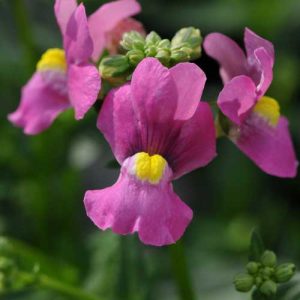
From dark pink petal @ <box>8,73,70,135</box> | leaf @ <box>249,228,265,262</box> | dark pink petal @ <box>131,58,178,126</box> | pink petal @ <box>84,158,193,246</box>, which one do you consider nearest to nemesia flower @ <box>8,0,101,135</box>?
dark pink petal @ <box>8,73,70,135</box>

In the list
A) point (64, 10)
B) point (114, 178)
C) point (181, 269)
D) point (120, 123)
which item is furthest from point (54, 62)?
point (114, 178)

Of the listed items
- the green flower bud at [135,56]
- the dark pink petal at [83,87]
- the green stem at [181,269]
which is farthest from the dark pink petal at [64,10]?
the green stem at [181,269]

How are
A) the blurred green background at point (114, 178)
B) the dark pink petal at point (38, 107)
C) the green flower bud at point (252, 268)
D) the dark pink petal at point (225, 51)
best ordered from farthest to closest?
the blurred green background at point (114, 178), the dark pink petal at point (38, 107), the dark pink petal at point (225, 51), the green flower bud at point (252, 268)

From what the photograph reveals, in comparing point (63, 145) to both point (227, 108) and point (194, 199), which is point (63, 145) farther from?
point (227, 108)

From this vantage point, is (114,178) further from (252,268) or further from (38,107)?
(252,268)

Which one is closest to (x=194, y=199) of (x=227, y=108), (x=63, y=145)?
(x=63, y=145)

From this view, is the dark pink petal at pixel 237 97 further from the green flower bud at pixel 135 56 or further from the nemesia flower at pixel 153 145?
the green flower bud at pixel 135 56
